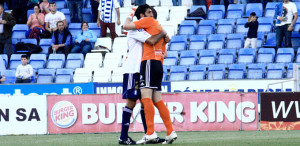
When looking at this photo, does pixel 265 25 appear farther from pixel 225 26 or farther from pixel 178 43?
pixel 178 43

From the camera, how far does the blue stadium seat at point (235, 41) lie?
2038cm

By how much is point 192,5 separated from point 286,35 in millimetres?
4707

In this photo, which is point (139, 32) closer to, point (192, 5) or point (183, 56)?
point (183, 56)

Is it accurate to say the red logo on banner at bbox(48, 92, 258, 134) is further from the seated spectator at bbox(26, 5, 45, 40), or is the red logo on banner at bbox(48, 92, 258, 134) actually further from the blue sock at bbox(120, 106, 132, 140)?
the seated spectator at bbox(26, 5, 45, 40)

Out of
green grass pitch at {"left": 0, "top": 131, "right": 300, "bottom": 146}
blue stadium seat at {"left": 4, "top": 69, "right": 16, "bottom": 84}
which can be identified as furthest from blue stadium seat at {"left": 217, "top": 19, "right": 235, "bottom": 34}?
green grass pitch at {"left": 0, "top": 131, "right": 300, "bottom": 146}

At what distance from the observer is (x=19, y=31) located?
23.2 meters

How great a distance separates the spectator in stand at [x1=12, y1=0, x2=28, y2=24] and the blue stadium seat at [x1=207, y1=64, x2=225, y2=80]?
26.7 feet

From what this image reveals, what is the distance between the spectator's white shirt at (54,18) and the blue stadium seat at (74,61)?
62.9 inches

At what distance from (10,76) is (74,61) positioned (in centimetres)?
205

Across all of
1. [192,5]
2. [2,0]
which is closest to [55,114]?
[192,5]

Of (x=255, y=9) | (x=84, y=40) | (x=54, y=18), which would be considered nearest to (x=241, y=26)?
(x=255, y=9)

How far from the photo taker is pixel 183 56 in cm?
2030

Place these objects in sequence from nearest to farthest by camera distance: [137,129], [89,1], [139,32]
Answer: [139,32] → [137,129] → [89,1]

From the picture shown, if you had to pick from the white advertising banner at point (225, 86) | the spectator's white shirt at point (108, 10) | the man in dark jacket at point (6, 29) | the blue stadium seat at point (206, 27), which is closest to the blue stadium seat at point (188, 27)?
the blue stadium seat at point (206, 27)
